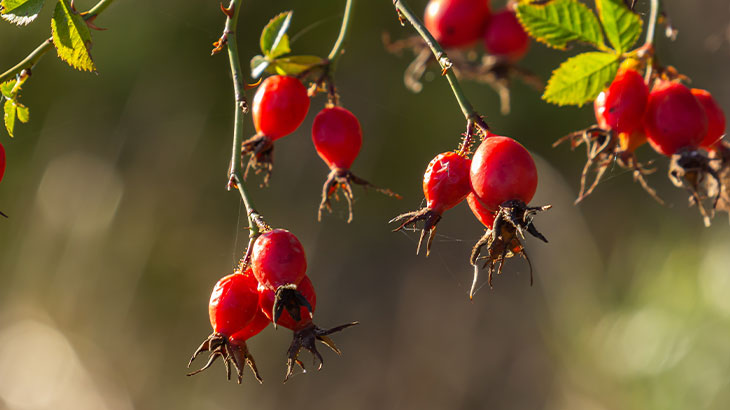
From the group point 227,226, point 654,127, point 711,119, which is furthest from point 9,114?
point 227,226

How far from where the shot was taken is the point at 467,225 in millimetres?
5422

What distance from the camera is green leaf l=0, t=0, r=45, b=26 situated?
907 millimetres

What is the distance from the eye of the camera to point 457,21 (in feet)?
5.74

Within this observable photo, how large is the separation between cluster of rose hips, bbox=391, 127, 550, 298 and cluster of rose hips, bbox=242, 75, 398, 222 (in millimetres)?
231

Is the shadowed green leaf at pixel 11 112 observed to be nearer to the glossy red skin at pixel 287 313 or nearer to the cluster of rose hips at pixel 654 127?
the glossy red skin at pixel 287 313

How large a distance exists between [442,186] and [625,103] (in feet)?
1.22

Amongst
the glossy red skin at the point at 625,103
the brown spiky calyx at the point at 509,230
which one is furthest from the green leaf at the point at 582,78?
the brown spiky calyx at the point at 509,230

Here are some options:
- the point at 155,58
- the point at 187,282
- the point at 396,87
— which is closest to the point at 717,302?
the point at 396,87

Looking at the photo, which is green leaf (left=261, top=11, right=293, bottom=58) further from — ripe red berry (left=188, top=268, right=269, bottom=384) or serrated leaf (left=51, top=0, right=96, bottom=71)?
ripe red berry (left=188, top=268, right=269, bottom=384)

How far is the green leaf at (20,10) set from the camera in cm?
91

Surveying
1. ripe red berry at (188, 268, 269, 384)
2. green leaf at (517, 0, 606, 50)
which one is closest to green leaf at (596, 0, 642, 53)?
green leaf at (517, 0, 606, 50)

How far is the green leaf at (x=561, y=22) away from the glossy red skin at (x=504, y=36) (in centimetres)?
72

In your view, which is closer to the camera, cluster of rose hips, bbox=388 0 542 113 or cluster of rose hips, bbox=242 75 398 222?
cluster of rose hips, bbox=242 75 398 222

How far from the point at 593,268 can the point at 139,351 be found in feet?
12.7
